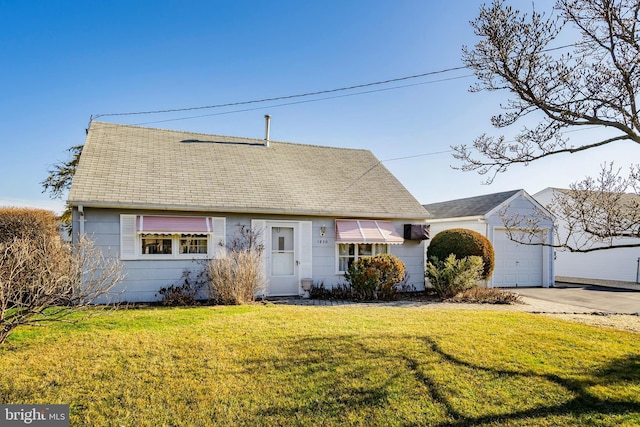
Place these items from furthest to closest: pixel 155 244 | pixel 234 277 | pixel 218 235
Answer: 1. pixel 218 235
2. pixel 155 244
3. pixel 234 277

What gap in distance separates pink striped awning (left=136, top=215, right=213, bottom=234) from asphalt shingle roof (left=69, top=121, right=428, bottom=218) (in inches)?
15.4

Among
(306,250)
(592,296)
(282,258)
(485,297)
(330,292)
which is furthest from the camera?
(592,296)

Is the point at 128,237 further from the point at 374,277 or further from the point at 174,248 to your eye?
the point at 374,277

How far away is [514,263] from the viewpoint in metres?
17.2

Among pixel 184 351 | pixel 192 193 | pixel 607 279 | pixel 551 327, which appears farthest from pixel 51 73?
pixel 607 279

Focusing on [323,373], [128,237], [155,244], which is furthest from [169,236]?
[323,373]

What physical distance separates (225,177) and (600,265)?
2133 centimetres

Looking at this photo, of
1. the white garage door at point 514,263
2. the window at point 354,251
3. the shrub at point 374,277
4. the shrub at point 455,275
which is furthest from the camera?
the white garage door at point 514,263

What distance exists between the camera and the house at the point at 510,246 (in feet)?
55.0

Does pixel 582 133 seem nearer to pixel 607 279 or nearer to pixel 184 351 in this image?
pixel 184 351

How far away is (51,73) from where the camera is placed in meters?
12.3

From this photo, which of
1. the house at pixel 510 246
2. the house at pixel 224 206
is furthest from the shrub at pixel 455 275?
the house at pixel 510 246

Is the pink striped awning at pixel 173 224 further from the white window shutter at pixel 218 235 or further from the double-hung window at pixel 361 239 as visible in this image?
the double-hung window at pixel 361 239

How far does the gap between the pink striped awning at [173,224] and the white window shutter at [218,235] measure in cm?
23
